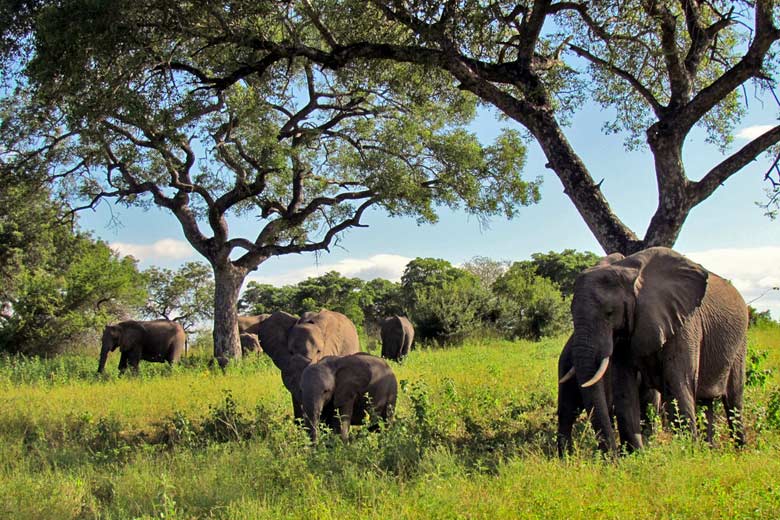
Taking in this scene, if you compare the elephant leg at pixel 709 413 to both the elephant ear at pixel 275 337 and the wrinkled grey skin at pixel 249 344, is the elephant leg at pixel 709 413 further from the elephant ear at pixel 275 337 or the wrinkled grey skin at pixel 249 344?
the wrinkled grey skin at pixel 249 344

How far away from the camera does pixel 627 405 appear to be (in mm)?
7023

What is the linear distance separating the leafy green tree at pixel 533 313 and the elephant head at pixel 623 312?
70.4 feet

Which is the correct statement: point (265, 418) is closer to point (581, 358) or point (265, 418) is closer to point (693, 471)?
point (581, 358)

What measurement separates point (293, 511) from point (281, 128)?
17.0 metres

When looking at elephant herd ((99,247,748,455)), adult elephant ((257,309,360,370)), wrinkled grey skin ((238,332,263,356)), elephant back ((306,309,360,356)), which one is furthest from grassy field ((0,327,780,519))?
wrinkled grey skin ((238,332,263,356))

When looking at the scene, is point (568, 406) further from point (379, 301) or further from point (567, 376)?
point (379, 301)

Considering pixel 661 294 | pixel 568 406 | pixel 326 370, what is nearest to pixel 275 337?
pixel 326 370

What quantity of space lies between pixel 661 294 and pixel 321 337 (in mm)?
5866

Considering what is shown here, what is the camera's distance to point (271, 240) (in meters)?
23.2

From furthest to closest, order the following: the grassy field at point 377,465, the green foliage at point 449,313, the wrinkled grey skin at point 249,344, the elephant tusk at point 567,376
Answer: the green foliage at point 449,313, the wrinkled grey skin at point 249,344, the elephant tusk at point 567,376, the grassy field at point 377,465

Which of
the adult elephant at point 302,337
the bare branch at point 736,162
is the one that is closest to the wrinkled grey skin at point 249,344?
the adult elephant at point 302,337

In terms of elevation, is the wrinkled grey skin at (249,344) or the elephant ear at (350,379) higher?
the elephant ear at (350,379)

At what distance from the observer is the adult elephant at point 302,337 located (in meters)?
10.9

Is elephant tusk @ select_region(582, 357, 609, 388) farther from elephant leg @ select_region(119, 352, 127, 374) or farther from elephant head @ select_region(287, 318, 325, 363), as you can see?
elephant leg @ select_region(119, 352, 127, 374)
